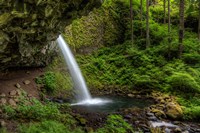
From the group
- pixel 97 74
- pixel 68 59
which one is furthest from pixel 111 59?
pixel 68 59

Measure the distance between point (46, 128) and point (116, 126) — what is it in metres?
2.82

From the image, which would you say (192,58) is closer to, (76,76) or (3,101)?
(76,76)

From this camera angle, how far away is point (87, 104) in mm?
13391

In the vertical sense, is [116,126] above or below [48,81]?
below

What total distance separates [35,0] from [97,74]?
10279 millimetres

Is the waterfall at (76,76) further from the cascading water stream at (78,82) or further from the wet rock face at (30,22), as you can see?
the wet rock face at (30,22)

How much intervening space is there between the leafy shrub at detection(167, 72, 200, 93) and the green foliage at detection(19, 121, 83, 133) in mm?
7862

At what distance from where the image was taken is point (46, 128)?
8344mm

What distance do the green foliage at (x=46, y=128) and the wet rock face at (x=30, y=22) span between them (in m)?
3.01

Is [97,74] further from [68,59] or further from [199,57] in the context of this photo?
[199,57]

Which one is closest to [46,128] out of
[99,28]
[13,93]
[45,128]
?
[45,128]

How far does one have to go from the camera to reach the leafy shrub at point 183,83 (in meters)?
14.0

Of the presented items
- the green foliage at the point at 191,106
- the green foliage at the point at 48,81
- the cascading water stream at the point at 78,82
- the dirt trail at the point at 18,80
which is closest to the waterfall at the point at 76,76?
the cascading water stream at the point at 78,82

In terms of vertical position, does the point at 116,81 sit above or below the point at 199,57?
below
